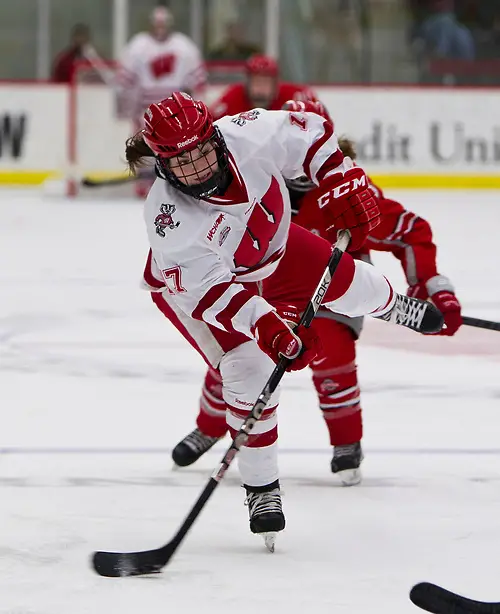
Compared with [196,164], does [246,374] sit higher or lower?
lower

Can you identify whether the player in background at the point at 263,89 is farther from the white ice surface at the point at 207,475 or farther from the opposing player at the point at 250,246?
the opposing player at the point at 250,246

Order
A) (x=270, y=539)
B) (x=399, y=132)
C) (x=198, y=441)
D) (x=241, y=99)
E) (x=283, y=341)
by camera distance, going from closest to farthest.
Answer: (x=283, y=341) < (x=270, y=539) < (x=198, y=441) < (x=241, y=99) < (x=399, y=132)

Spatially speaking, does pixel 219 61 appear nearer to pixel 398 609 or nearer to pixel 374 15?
pixel 374 15

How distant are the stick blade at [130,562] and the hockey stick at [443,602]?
477 mm

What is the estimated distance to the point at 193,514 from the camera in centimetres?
229

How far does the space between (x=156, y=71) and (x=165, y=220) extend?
6.93 meters

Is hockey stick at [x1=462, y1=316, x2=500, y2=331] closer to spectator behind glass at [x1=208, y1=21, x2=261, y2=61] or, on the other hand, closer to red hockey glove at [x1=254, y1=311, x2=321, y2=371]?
red hockey glove at [x1=254, y1=311, x2=321, y2=371]

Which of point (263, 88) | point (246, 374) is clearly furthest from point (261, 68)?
point (246, 374)

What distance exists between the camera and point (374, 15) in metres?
9.62

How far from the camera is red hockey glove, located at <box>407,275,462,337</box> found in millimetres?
2834

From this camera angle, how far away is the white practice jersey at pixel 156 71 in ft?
29.5

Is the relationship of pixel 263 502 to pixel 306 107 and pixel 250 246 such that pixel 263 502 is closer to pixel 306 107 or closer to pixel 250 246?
pixel 250 246

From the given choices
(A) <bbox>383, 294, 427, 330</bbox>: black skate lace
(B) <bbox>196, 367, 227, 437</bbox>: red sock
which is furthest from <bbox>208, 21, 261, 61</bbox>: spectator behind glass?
(A) <bbox>383, 294, 427, 330</bbox>: black skate lace

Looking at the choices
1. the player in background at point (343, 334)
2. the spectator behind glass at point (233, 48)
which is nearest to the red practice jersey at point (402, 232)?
the player in background at point (343, 334)
